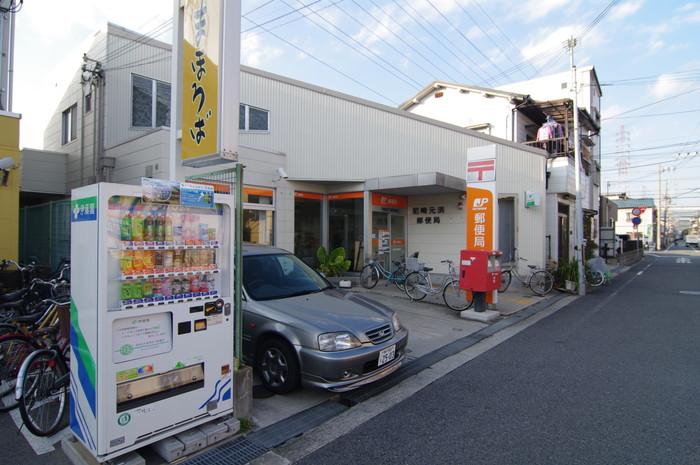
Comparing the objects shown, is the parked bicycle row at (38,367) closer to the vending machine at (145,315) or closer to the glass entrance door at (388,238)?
the vending machine at (145,315)

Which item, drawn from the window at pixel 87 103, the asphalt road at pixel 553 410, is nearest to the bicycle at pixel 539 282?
the asphalt road at pixel 553 410

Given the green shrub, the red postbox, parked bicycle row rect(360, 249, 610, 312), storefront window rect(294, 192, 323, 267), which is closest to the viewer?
the red postbox

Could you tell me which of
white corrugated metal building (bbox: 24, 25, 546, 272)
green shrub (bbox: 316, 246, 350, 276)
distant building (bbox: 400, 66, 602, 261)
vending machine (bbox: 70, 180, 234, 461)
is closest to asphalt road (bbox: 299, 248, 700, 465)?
vending machine (bbox: 70, 180, 234, 461)

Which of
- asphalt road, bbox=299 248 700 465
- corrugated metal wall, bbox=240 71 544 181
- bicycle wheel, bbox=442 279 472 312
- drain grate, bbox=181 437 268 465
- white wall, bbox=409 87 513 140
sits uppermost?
white wall, bbox=409 87 513 140

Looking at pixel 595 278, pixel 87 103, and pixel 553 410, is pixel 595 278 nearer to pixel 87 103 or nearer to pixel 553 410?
pixel 553 410

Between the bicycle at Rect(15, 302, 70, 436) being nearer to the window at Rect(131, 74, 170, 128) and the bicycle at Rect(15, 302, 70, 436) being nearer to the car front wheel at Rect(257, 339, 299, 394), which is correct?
the car front wheel at Rect(257, 339, 299, 394)

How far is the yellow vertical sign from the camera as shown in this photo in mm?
3708

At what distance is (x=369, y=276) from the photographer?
35.8ft

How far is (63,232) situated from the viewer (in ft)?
30.3

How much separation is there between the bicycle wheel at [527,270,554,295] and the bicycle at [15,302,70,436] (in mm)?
10704

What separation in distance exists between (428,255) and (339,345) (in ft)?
30.4

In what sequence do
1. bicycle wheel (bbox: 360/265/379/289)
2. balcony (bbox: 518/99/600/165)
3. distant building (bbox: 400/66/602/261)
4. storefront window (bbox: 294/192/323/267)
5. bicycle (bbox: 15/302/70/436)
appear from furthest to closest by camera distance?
balcony (bbox: 518/99/600/165), distant building (bbox: 400/66/602/261), storefront window (bbox: 294/192/323/267), bicycle wheel (bbox: 360/265/379/289), bicycle (bbox: 15/302/70/436)

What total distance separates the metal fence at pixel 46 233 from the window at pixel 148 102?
2932 mm

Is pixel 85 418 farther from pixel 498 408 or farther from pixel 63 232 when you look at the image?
pixel 63 232
